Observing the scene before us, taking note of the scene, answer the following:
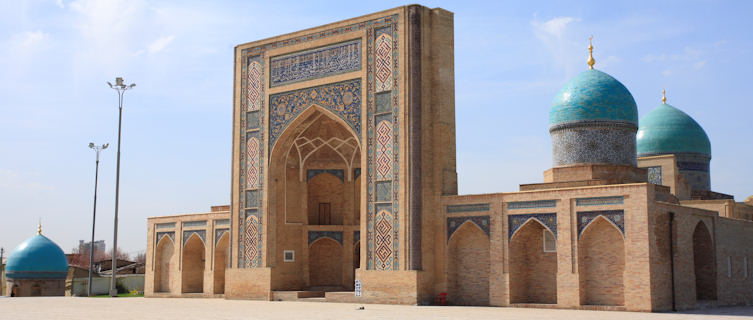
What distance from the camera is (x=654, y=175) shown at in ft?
65.3

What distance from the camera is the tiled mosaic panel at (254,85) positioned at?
19.2 m

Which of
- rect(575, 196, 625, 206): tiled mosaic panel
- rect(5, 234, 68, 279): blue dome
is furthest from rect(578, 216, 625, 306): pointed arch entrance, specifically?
rect(5, 234, 68, 279): blue dome

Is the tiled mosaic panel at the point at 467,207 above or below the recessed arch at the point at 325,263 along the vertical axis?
above

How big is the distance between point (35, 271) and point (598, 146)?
21.6m

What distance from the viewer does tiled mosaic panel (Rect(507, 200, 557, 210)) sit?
15.1 m

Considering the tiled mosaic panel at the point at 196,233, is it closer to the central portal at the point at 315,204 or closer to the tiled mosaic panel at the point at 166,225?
the tiled mosaic panel at the point at 166,225

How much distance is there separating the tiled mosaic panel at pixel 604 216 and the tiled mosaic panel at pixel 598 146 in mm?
2811

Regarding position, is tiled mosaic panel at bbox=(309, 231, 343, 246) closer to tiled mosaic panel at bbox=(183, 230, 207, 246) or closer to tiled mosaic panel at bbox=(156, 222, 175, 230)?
tiled mosaic panel at bbox=(183, 230, 207, 246)

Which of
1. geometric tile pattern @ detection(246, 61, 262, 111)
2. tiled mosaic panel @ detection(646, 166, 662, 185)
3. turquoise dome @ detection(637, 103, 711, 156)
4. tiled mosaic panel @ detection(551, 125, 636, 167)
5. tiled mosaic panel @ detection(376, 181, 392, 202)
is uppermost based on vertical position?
geometric tile pattern @ detection(246, 61, 262, 111)

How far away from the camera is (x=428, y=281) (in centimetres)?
1614

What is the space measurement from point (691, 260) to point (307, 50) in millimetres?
9249

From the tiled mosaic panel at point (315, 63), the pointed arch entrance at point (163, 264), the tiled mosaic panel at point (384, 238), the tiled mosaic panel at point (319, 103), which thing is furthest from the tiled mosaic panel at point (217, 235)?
the tiled mosaic panel at point (384, 238)

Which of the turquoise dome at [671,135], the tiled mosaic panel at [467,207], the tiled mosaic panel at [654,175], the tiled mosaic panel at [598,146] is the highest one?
the turquoise dome at [671,135]

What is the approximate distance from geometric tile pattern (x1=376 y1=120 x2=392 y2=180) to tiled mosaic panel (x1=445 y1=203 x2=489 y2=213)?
4.50 feet
